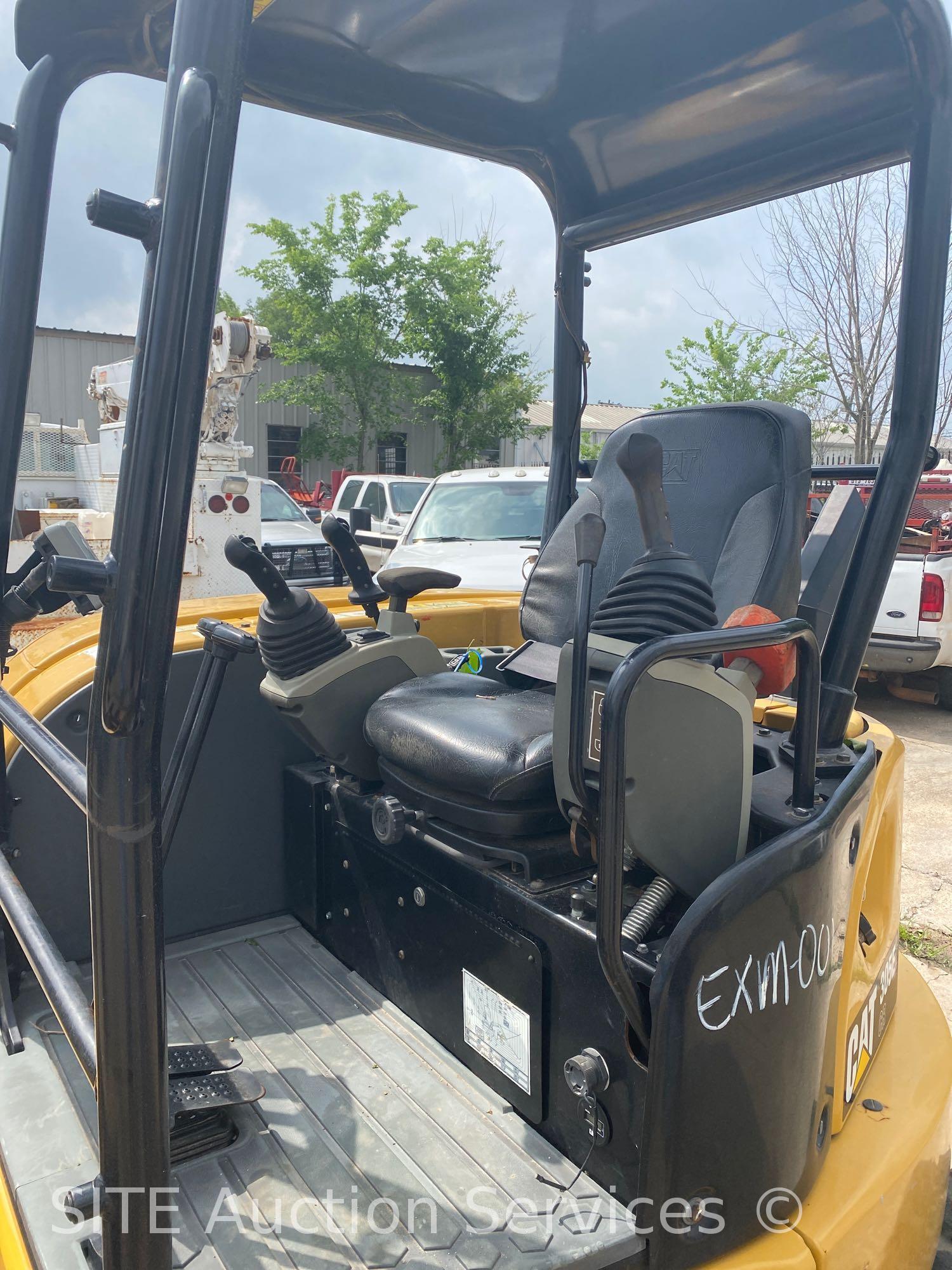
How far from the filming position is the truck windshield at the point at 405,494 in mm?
13945

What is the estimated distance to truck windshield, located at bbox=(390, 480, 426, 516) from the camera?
13.9 m

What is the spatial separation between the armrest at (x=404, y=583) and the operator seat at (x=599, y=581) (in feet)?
0.87

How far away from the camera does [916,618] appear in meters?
6.99

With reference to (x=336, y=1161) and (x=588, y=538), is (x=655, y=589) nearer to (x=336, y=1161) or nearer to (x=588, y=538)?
(x=588, y=538)

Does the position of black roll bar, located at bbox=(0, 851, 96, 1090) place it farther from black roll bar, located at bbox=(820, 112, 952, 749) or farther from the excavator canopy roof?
the excavator canopy roof

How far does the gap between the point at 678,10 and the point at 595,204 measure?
0.79 metres

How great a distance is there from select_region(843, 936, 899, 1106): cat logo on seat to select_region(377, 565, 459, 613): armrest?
4.70 ft

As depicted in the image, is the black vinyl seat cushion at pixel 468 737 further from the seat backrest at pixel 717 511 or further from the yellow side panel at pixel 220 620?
the yellow side panel at pixel 220 620

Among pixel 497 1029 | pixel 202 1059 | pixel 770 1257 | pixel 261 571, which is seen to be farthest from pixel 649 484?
pixel 202 1059

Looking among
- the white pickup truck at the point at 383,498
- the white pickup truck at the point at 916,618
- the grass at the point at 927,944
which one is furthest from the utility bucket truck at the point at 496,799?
the white pickup truck at the point at 383,498

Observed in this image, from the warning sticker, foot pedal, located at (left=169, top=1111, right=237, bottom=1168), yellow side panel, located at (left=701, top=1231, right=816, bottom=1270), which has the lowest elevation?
foot pedal, located at (left=169, top=1111, right=237, bottom=1168)

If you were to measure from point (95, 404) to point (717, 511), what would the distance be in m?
23.9

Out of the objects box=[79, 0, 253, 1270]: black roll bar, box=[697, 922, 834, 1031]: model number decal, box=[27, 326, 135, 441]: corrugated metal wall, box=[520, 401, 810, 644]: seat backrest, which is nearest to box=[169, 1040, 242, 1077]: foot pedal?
box=[79, 0, 253, 1270]: black roll bar

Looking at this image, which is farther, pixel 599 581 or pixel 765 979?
pixel 599 581
